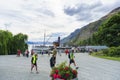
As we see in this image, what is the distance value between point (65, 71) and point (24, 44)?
71657 mm

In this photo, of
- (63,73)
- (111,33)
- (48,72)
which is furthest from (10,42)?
(63,73)

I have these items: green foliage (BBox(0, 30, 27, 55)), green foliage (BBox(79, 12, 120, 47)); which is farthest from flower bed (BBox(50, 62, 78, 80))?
green foliage (BBox(0, 30, 27, 55))

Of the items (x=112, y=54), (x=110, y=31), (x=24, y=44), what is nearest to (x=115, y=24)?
(x=110, y=31)

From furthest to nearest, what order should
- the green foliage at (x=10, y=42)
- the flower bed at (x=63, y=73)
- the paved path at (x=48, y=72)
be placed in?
the green foliage at (x=10, y=42) < the paved path at (x=48, y=72) < the flower bed at (x=63, y=73)

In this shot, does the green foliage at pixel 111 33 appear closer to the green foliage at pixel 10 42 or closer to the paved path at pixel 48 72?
the green foliage at pixel 10 42

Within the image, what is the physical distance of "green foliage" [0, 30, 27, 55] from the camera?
74500mm

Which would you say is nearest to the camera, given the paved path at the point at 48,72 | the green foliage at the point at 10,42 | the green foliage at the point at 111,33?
the paved path at the point at 48,72

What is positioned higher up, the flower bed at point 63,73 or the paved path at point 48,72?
the flower bed at point 63,73

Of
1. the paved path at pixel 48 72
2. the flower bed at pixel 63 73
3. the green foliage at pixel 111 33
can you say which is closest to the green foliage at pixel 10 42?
the green foliage at pixel 111 33

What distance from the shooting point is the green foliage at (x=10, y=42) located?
74500mm

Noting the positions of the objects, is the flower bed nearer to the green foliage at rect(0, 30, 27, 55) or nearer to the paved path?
the paved path

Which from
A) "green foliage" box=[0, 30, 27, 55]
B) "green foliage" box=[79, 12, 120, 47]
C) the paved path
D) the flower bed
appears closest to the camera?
the flower bed

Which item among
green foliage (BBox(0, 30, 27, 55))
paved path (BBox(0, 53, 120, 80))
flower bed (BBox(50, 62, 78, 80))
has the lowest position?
paved path (BBox(0, 53, 120, 80))

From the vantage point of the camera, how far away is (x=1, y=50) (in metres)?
→ 73.9
